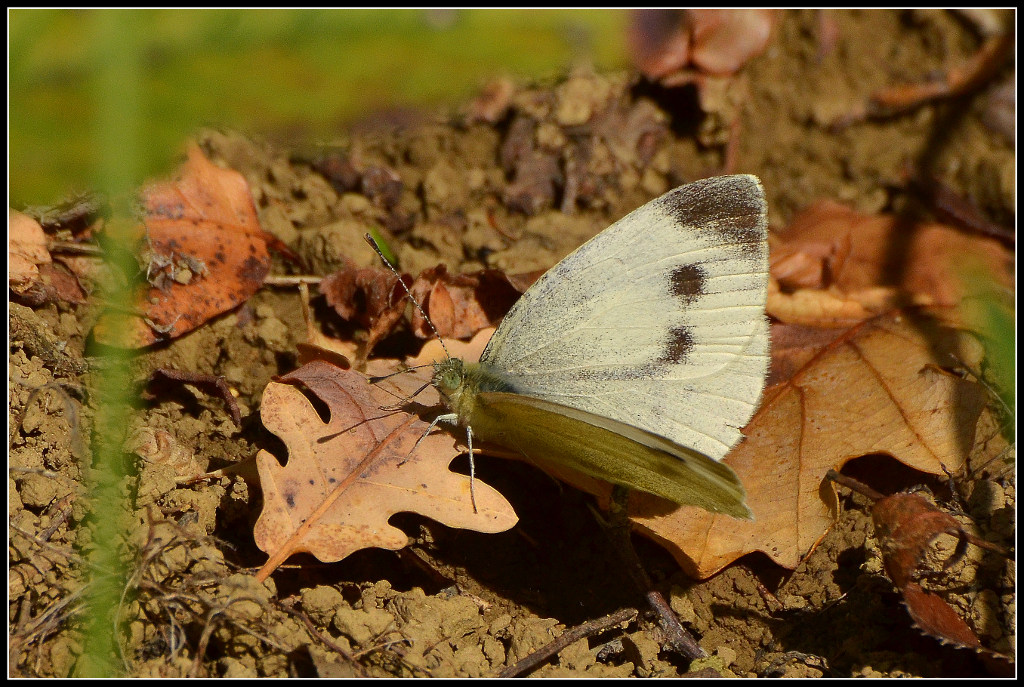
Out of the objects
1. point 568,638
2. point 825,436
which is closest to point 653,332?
point 825,436

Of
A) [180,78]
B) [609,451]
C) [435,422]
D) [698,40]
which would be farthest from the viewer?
[698,40]

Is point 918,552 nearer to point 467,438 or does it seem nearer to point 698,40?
point 467,438

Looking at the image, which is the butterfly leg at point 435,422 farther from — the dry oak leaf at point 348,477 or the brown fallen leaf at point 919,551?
the brown fallen leaf at point 919,551

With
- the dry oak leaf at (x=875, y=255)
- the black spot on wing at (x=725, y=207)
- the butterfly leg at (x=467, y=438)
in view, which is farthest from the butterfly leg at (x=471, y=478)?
the dry oak leaf at (x=875, y=255)

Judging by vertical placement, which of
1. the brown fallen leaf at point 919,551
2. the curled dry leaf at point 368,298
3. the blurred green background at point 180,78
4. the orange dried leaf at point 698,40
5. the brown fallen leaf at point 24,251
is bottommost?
the brown fallen leaf at point 919,551

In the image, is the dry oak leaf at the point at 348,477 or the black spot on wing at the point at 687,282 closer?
the dry oak leaf at the point at 348,477

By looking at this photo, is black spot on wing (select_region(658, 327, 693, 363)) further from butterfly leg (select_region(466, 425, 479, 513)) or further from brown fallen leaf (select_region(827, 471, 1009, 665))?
brown fallen leaf (select_region(827, 471, 1009, 665))

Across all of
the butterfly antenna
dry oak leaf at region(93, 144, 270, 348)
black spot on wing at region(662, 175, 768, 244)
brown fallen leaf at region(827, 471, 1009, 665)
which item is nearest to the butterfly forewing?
black spot on wing at region(662, 175, 768, 244)
